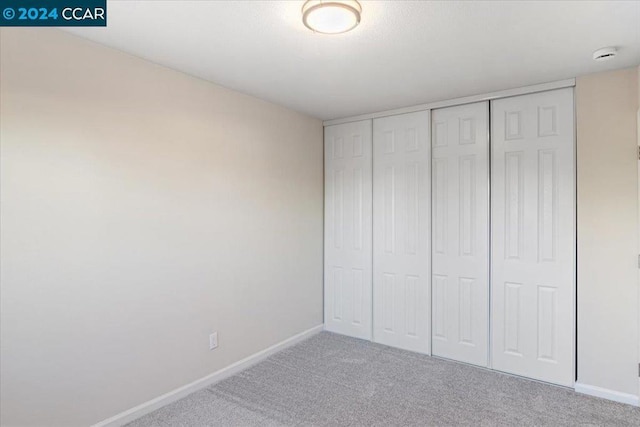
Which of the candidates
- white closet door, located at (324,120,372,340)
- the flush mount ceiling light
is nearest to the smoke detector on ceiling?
the flush mount ceiling light

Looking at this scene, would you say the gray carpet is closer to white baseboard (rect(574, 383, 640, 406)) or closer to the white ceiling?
white baseboard (rect(574, 383, 640, 406))

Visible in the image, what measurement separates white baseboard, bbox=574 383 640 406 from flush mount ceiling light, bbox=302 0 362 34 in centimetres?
307

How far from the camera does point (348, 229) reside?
13.2 ft

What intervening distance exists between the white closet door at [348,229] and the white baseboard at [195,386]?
543 mm

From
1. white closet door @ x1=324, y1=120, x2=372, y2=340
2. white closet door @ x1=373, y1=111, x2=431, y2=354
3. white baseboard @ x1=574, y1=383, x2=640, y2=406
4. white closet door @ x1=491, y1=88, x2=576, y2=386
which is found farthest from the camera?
white closet door @ x1=324, y1=120, x2=372, y2=340

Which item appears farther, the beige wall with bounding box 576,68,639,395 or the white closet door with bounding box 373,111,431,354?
the white closet door with bounding box 373,111,431,354

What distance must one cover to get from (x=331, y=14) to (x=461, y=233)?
2333 mm

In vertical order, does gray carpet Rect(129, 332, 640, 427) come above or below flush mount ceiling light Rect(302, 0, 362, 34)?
below

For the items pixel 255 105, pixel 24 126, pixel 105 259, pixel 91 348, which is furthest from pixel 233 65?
pixel 91 348

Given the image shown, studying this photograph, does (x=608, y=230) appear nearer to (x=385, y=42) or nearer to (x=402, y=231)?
(x=402, y=231)

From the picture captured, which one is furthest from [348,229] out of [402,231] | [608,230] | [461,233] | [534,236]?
[608,230]

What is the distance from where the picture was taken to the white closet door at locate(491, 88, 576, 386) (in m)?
2.81

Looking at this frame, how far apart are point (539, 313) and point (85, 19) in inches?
147

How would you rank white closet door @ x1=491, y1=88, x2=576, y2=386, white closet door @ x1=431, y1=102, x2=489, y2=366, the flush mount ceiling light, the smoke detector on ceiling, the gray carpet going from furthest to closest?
1. white closet door @ x1=431, y1=102, x2=489, y2=366
2. white closet door @ x1=491, y1=88, x2=576, y2=386
3. the gray carpet
4. the smoke detector on ceiling
5. the flush mount ceiling light
